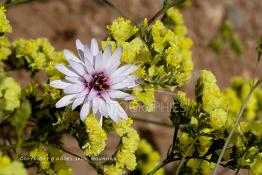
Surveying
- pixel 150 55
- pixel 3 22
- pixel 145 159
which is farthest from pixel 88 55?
pixel 145 159

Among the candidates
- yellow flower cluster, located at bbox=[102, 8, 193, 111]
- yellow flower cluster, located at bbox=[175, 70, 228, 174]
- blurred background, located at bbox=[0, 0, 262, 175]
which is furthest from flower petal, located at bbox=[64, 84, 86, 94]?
blurred background, located at bbox=[0, 0, 262, 175]

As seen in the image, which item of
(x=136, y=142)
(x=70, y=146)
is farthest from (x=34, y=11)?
(x=136, y=142)

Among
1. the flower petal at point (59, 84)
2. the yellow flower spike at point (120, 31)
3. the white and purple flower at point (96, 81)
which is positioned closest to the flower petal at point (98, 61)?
the white and purple flower at point (96, 81)

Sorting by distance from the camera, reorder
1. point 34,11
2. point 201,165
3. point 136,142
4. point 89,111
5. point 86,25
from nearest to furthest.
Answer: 1. point 89,111
2. point 136,142
3. point 201,165
4. point 34,11
5. point 86,25

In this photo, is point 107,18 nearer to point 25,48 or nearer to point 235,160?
point 25,48

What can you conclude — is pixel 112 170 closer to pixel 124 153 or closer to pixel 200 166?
pixel 124 153

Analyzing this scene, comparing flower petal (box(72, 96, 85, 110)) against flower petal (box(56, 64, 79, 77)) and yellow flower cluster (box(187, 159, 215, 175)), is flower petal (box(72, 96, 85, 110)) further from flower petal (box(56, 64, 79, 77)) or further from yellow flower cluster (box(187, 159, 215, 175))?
yellow flower cluster (box(187, 159, 215, 175))
